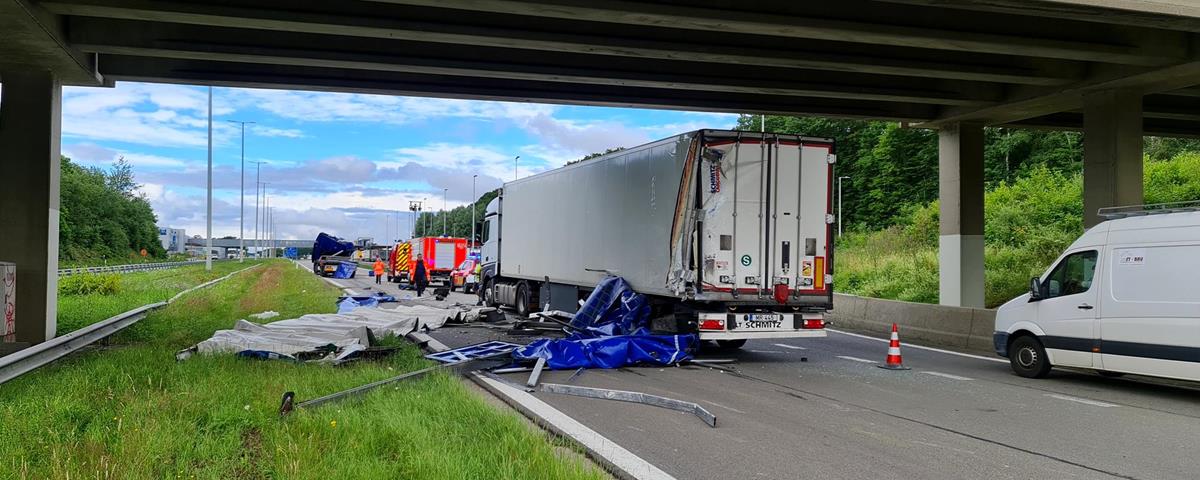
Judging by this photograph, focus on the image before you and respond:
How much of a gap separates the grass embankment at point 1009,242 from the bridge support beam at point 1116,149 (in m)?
5.64

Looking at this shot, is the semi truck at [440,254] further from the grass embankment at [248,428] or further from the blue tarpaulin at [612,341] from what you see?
the grass embankment at [248,428]

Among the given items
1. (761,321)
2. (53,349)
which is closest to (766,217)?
(761,321)

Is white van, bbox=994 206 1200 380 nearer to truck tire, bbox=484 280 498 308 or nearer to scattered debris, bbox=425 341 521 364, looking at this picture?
scattered debris, bbox=425 341 521 364

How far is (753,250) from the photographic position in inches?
463

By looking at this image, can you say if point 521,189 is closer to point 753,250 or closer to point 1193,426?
point 753,250

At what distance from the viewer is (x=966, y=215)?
1891 centimetres

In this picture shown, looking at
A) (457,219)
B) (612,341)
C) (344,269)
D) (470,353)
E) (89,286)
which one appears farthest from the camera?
(457,219)

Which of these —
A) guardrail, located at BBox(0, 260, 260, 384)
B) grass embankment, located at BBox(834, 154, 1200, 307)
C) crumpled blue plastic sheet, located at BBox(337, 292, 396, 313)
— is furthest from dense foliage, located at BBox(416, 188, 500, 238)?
guardrail, located at BBox(0, 260, 260, 384)

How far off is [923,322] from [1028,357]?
5.10m

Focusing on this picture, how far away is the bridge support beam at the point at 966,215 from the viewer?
61.7 feet

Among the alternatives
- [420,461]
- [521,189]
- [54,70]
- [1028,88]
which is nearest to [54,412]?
[420,461]

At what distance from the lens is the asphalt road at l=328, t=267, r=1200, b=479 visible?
5.88 m

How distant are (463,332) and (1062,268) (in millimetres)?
10094

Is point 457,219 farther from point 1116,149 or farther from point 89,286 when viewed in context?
point 1116,149
